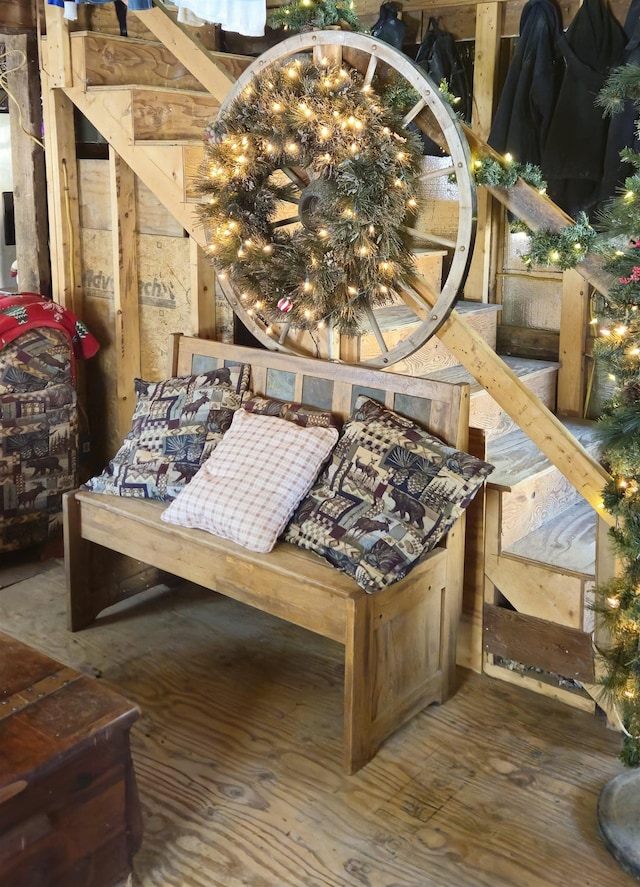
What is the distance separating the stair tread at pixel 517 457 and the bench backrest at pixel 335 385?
0.87 ft

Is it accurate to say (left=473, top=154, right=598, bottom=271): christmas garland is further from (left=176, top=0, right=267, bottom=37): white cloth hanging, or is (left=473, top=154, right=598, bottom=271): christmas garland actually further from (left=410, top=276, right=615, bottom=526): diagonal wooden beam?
(left=176, top=0, right=267, bottom=37): white cloth hanging

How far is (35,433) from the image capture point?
146 inches

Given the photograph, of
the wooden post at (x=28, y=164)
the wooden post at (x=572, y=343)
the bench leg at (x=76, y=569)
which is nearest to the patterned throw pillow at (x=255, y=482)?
the bench leg at (x=76, y=569)

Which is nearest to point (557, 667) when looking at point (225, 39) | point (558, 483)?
point (558, 483)

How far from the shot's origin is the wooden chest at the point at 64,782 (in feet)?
5.81

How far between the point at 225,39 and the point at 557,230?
105 inches

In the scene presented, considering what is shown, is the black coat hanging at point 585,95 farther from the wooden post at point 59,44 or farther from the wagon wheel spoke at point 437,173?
the wooden post at point 59,44

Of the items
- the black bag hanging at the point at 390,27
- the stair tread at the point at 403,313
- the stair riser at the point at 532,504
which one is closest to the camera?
the stair riser at the point at 532,504

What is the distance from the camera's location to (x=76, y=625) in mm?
3217

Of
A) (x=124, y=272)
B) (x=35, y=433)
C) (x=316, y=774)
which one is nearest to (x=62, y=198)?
(x=124, y=272)

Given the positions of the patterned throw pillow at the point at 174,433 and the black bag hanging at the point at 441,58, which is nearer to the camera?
the patterned throw pillow at the point at 174,433

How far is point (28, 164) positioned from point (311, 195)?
1.86 m

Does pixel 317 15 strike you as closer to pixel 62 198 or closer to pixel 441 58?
pixel 441 58

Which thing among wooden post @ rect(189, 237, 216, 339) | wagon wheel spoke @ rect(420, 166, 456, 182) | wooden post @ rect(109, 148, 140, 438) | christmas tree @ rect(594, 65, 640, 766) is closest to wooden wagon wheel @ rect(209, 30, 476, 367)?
wagon wheel spoke @ rect(420, 166, 456, 182)
